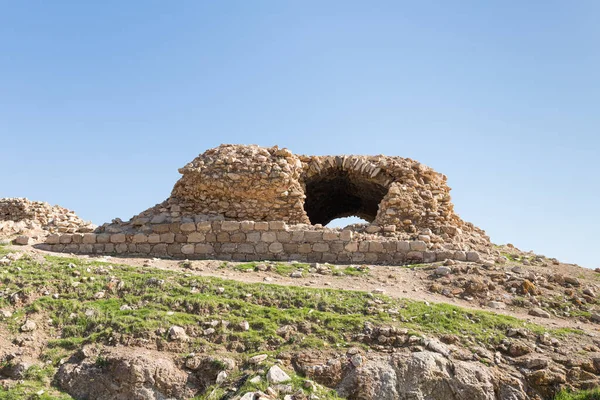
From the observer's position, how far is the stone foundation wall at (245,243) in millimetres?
13016

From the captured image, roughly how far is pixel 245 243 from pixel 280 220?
4.46 feet

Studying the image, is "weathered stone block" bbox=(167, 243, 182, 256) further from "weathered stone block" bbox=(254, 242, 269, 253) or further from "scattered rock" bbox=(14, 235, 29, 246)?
"scattered rock" bbox=(14, 235, 29, 246)

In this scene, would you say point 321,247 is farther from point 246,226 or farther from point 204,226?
point 204,226

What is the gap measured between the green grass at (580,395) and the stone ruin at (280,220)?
5770 mm

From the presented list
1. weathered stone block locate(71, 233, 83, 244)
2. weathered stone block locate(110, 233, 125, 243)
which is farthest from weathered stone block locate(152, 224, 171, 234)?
weathered stone block locate(71, 233, 83, 244)

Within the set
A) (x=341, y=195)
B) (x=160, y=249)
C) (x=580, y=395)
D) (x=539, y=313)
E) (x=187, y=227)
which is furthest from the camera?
(x=341, y=195)

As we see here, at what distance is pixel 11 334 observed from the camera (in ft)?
24.4

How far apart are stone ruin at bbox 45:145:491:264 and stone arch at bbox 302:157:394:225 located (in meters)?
0.05

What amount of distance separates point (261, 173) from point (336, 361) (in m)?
8.12

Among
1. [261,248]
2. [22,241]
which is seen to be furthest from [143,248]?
[261,248]

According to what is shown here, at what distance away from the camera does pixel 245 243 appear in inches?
526

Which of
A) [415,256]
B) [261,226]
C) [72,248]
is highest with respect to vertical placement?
[261,226]

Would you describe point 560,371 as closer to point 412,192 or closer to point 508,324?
point 508,324

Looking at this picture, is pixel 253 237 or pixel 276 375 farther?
pixel 253 237
